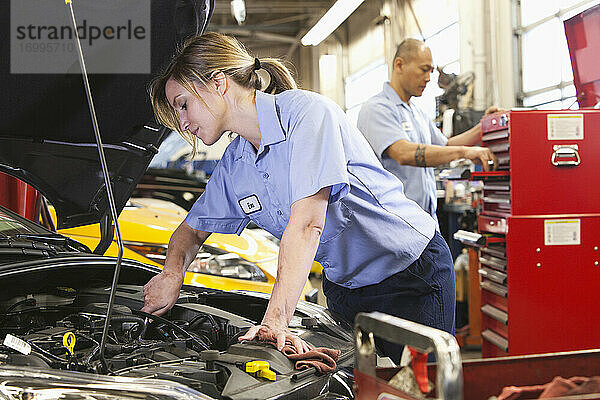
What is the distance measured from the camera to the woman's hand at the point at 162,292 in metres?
1.78

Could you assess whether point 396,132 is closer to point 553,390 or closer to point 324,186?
point 324,186

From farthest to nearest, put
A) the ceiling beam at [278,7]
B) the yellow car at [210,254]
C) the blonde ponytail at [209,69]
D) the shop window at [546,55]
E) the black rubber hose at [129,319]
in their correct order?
1. the ceiling beam at [278,7]
2. the shop window at [546,55]
3. the yellow car at [210,254]
4. the black rubber hose at [129,319]
5. the blonde ponytail at [209,69]

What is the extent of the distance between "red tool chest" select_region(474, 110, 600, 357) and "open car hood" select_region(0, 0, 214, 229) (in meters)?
1.70

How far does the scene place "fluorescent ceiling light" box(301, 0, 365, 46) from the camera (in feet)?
25.2

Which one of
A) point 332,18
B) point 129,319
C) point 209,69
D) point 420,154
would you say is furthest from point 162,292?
point 332,18

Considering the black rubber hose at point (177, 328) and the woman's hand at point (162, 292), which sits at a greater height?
the woman's hand at point (162, 292)

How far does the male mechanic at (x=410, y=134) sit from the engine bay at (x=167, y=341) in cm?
124

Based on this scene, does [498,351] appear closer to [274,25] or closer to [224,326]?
[224,326]

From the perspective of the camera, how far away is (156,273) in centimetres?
199

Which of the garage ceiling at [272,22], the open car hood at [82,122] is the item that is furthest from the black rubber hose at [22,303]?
the garage ceiling at [272,22]

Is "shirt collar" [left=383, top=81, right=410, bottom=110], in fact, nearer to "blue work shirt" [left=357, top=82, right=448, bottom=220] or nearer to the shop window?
"blue work shirt" [left=357, top=82, right=448, bottom=220]

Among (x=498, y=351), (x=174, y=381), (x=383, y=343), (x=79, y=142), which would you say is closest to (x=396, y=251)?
(x=383, y=343)

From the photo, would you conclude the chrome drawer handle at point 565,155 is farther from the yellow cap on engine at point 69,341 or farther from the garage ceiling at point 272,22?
the garage ceiling at point 272,22

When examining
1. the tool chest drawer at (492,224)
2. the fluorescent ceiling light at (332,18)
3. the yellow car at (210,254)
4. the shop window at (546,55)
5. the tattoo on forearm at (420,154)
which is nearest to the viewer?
the tattoo on forearm at (420,154)
